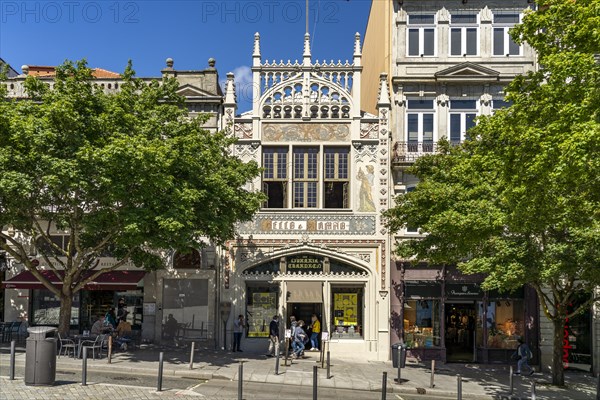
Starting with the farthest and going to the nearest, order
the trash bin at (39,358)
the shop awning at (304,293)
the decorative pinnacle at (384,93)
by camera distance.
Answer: the decorative pinnacle at (384,93) → the shop awning at (304,293) → the trash bin at (39,358)

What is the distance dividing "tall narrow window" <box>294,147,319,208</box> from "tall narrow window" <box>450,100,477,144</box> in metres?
5.90

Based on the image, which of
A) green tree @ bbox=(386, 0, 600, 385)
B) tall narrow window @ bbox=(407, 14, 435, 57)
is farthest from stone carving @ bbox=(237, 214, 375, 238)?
tall narrow window @ bbox=(407, 14, 435, 57)

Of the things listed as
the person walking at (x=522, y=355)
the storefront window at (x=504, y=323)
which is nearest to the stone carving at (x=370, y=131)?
the storefront window at (x=504, y=323)

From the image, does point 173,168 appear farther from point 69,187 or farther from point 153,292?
point 153,292

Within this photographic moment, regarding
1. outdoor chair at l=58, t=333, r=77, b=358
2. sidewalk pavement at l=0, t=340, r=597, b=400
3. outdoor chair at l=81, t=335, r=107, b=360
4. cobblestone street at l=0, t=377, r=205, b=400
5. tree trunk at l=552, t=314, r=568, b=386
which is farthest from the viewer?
outdoor chair at l=58, t=333, r=77, b=358

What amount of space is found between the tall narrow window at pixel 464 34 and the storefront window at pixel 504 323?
10.7 m

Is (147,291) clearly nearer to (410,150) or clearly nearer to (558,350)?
(410,150)

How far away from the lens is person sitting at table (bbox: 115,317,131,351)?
77.3ft

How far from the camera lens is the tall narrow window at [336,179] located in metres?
26.8

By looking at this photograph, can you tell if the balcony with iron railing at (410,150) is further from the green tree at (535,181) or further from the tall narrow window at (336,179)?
the green tree at (535,181)

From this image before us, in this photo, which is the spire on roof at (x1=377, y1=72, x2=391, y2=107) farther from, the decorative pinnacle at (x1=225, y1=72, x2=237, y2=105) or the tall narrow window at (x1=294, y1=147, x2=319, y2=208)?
the decorative pinnacle at (x1=225, y1=72, x2=237, y2=105)

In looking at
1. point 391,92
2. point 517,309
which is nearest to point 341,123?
point 391,92

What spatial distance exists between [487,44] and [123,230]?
1721cm

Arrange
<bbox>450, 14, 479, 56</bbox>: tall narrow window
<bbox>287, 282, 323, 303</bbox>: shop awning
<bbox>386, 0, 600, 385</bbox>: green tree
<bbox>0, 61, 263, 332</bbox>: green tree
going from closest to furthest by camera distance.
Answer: <bbox>386, 0, 600, 385</bbox>: green tree → <bbox>0, 61, 263, 332</bbox>: green tree → <bbox>287, 282, 323, 303</bbox>: shop awning → <bbox>450, 14, 479, 56</bbox>: tall narrow window
